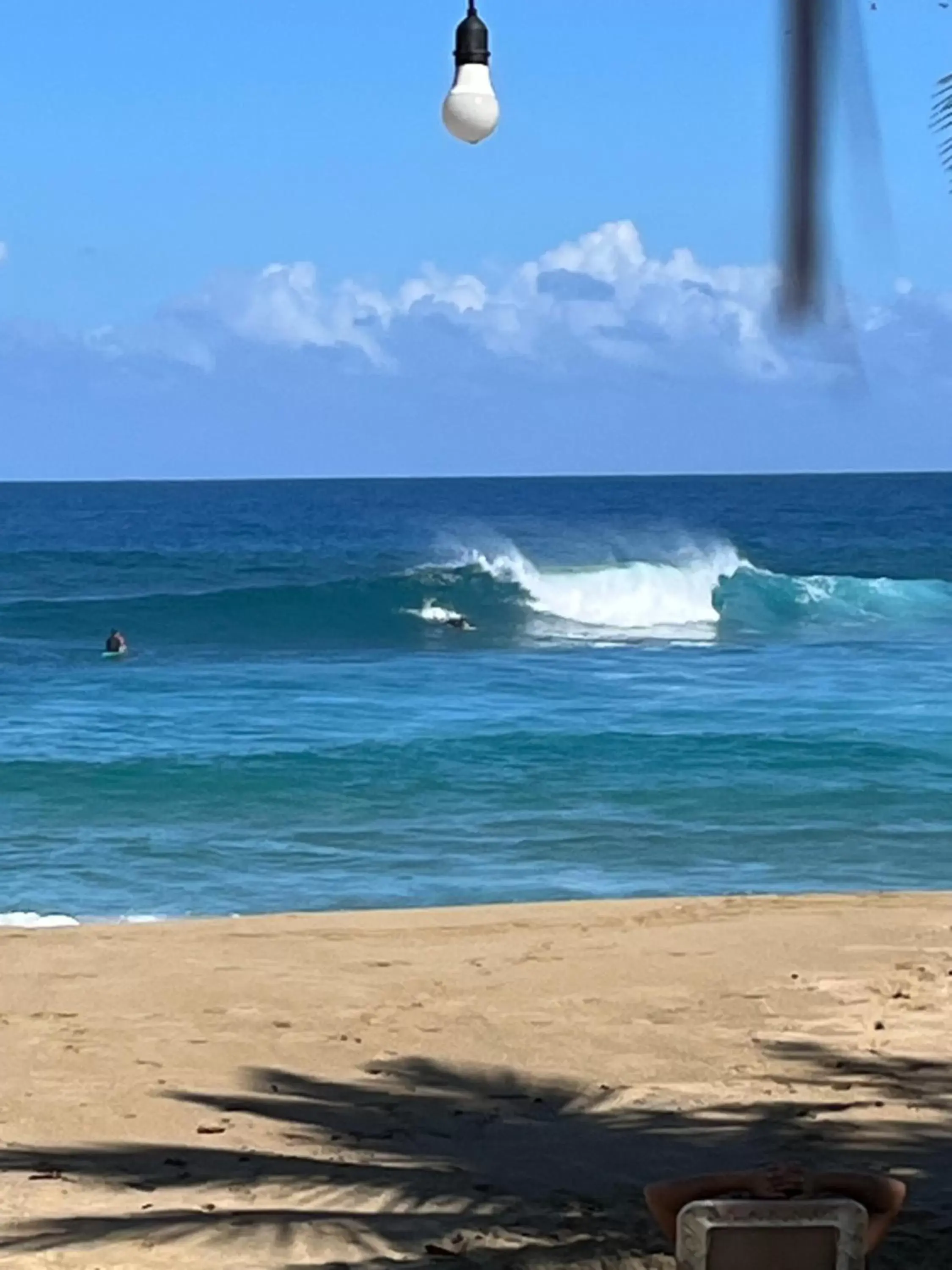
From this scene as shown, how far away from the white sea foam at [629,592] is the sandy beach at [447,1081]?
22.1 metres

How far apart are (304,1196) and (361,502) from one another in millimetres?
81103

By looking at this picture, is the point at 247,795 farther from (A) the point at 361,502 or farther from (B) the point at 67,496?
(B) the point at 67,496

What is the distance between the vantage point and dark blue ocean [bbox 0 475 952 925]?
12.7 meters

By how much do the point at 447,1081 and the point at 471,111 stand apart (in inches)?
153

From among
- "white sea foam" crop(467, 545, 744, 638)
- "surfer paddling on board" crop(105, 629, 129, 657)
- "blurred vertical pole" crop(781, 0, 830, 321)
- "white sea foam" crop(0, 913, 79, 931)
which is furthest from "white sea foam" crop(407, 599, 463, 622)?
"blurred vertical pole" crop(781, 0, 830, 321)

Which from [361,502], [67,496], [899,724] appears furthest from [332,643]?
[67,496]

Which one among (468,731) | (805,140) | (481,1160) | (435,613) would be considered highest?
(435,613)

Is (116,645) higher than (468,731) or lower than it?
higher

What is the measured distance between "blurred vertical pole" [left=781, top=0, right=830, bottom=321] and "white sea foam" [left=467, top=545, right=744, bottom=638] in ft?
97.0

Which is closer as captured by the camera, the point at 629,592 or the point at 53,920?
the point at 53,920

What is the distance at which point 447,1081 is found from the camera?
22.0 feet

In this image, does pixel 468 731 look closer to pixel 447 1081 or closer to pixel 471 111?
pixel 447 1081

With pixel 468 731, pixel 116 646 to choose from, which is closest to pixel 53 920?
pixel 468 731

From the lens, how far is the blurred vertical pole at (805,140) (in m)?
1.30
